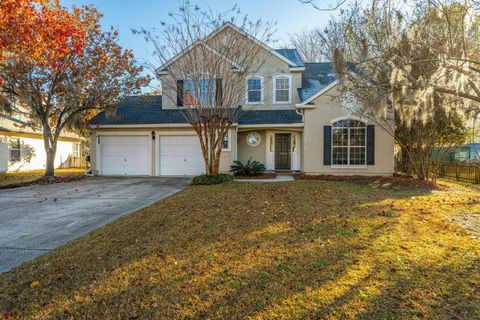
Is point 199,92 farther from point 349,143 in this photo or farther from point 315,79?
point 315,79

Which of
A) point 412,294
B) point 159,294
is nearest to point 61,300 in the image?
point 159,294

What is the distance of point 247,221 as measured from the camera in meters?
5.45

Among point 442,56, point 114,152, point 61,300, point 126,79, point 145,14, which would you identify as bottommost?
point 61,300

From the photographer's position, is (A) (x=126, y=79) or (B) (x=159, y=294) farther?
(A) (x=126, y=79)

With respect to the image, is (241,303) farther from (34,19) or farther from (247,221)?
(34,19)

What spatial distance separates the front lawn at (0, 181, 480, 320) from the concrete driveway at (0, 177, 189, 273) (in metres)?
0.54

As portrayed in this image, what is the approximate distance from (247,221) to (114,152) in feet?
37.2

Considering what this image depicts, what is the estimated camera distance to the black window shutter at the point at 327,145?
1259cm

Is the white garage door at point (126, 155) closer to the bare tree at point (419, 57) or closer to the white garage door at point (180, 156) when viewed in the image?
the white garage door at point (180, 156)

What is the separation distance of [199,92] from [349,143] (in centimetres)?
746

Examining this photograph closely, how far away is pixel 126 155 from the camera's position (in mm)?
14164

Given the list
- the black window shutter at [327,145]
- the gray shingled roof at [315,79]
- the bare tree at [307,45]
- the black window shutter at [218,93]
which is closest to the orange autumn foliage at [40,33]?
the black window shutter at [218,93]

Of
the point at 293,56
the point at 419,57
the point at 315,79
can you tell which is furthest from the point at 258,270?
the point at 293,56

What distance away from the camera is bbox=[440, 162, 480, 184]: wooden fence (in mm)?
12350
